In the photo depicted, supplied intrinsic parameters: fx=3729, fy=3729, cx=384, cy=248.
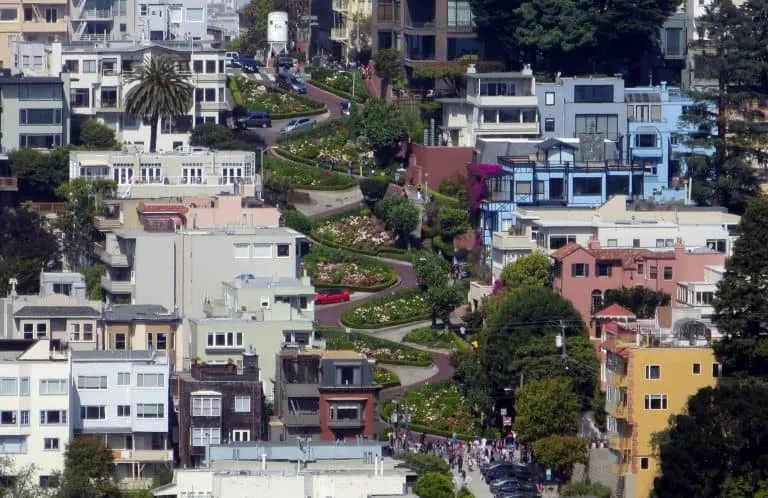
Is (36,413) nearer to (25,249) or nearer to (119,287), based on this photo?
(119,287)

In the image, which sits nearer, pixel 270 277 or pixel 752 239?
pixel 752 239

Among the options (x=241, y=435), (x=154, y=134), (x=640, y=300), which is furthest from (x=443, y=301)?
(x=154, y=134)

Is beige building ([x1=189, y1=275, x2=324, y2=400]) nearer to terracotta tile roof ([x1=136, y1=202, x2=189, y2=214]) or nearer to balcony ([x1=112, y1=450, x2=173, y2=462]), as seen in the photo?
balcony ([x1=112, y1=450, x2=173, y2=462])

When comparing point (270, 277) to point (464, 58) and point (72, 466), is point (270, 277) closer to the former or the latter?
point (72, 466)

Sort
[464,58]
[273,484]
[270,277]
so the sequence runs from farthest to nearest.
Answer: [464,58], [270,277], [273,484]

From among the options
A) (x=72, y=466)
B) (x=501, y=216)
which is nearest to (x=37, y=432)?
(x=72, y=466)

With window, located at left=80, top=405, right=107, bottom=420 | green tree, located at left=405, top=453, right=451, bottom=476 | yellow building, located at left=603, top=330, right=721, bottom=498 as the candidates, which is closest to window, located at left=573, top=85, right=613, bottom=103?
yellow building, located at left=603, top=330, right=721, bottom=498

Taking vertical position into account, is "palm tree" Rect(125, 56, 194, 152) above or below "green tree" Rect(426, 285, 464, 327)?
above
